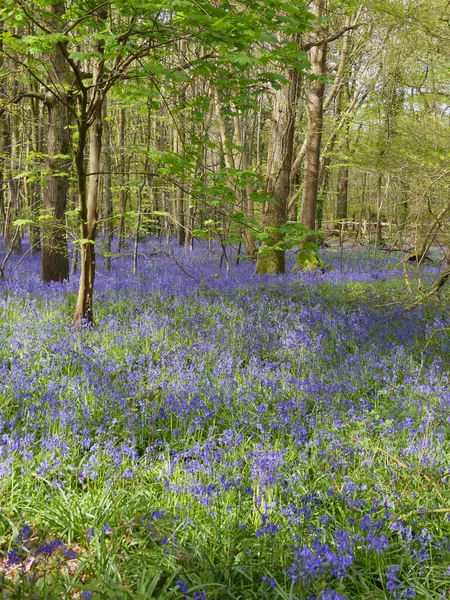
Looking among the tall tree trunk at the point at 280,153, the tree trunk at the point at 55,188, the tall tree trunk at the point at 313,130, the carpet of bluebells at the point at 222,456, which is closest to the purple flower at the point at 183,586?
the carpet of bluebells at the point at 222,456

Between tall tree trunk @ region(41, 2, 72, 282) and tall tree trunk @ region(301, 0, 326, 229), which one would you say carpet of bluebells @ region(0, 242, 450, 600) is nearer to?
tall tree trunk @ region(41, 2, 72, 282)

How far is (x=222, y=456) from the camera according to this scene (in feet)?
11.5

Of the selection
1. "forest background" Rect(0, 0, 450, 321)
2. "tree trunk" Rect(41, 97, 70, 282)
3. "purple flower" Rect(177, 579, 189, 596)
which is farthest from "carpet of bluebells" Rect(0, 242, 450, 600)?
"tree trunk" Rect(41, 97, 70, 282)

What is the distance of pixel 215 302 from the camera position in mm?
8195

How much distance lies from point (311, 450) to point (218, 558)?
1.39m

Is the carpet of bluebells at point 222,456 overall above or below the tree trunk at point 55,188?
below

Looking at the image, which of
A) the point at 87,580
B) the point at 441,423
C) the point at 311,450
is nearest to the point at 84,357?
the point at 311,450

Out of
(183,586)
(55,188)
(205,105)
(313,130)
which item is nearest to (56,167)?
(55,188)

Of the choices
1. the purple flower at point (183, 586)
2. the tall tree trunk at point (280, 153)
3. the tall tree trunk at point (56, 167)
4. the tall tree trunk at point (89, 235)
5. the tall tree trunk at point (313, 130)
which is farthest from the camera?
the tall tree trunk at point (313, 130)

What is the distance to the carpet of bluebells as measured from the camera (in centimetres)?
239

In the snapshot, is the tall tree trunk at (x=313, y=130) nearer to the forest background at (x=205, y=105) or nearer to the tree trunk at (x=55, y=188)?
the forest background at (x=205, y=105)

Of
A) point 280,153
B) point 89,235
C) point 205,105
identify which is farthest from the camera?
point 280,153

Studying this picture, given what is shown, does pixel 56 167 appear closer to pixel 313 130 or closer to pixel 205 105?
pixel 205 105

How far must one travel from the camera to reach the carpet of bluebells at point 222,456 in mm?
2387
